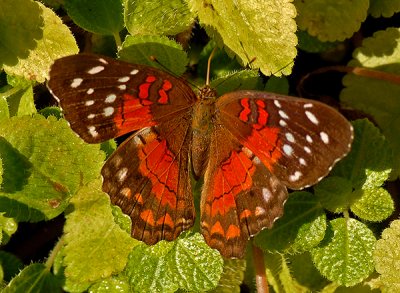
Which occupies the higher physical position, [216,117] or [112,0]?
[112,0]

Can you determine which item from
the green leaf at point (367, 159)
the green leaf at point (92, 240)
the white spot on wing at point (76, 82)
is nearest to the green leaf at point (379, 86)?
the green leaf at point (367, 159)

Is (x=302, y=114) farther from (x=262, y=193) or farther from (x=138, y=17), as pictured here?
(x=138, y=17)

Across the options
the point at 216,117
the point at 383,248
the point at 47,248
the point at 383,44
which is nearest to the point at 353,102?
the point at 383,44

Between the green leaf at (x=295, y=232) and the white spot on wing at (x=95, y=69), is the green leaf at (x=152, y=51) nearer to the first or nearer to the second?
the white spot on wing at (x=95, y=69)

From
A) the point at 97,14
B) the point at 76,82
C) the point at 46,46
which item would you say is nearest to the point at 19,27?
the point at 46,46

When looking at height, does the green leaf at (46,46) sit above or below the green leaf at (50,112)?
above

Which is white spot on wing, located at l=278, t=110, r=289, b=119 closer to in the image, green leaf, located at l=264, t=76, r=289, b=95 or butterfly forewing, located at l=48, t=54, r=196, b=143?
butterfly forewing, located at l=48, t=54, r=196, b=143
